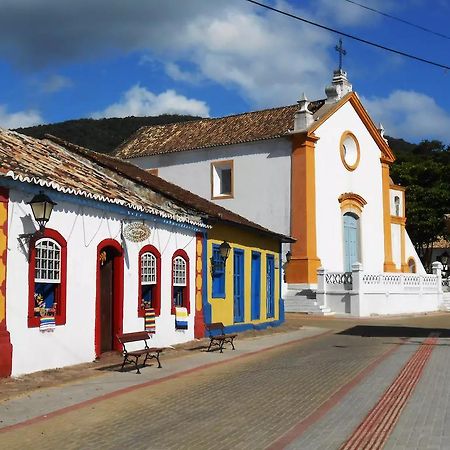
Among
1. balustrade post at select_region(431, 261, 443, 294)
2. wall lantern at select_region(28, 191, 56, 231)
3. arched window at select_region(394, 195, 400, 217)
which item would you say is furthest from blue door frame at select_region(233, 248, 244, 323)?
arched window at select_region(394, 195, 400, 217)

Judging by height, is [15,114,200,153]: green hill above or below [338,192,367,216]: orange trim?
above

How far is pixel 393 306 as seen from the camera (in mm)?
31047

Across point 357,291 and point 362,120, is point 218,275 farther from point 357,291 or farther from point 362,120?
point 362,120

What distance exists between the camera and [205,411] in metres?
8.58

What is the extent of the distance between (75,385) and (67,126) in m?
102

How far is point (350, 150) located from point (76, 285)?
27140 millimetres

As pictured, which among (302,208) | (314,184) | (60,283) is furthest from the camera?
(314,184)

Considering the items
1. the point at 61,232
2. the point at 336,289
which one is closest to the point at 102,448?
the point at 61,232

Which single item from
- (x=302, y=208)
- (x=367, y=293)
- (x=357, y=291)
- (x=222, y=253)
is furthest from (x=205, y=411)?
(x=302, y=208)

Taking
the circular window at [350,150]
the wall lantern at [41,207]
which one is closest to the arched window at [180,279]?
the wall lantern at [41,207]

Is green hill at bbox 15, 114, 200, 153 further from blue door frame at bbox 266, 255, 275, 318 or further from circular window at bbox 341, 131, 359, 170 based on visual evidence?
blue door frame at bbox 266, 255, 275, 318

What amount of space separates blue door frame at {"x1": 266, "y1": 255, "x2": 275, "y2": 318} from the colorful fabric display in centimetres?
1186

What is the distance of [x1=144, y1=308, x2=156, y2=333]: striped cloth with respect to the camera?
49.8 ft

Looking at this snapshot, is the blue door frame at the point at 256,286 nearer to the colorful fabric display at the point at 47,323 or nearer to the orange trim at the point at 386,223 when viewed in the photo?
the colorful fabric display at the point at 47,323
